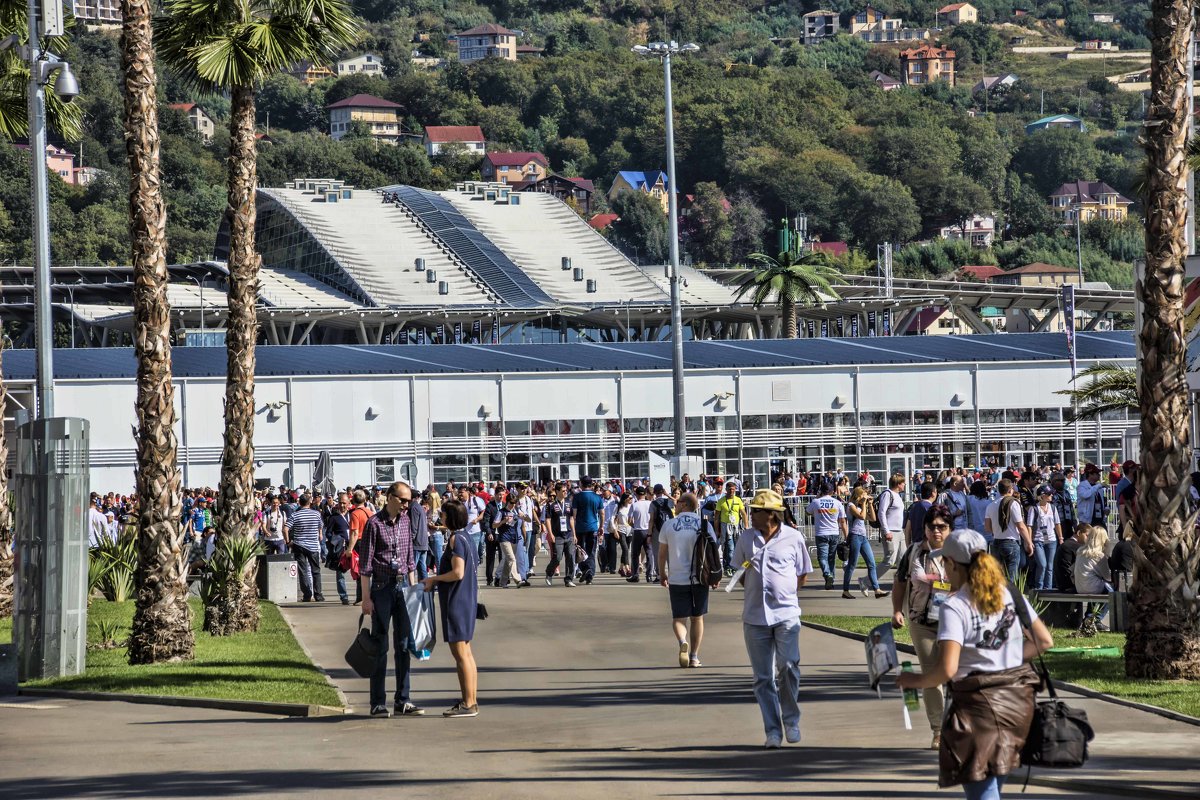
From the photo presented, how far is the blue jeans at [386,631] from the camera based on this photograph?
43.3ft

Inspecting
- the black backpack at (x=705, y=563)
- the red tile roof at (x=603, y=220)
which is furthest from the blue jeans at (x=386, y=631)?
the red tile roof at (x=603, y=220)

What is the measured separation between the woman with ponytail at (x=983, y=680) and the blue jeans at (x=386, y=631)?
625cm

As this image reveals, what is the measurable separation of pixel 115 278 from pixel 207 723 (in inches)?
3543

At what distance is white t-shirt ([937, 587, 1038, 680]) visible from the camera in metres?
7.51

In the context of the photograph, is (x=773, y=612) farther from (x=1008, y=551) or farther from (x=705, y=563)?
(x=1008, y=551)

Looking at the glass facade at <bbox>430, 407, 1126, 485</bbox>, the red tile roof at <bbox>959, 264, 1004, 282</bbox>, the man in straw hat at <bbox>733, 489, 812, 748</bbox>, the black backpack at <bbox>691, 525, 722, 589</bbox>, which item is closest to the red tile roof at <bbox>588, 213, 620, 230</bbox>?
the red tile roof at <bbox>959, 264, 1004, 282</bbox>

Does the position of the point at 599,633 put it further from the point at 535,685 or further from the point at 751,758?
the point at 751,758

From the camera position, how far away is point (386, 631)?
13.1m

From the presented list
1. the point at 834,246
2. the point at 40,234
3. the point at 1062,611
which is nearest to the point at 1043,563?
the point at 1062,611

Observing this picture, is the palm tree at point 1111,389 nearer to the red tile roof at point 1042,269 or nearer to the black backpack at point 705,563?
the black backpack at point 705,563

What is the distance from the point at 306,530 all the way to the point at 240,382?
218 inches

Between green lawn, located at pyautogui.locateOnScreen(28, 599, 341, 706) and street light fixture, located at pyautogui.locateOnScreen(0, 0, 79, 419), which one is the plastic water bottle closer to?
green lawn, located at pyautogui.locateOnScreen(28, 599, 341, 706)

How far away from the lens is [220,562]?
19.9m

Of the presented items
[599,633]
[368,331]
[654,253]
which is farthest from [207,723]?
[654,253]
